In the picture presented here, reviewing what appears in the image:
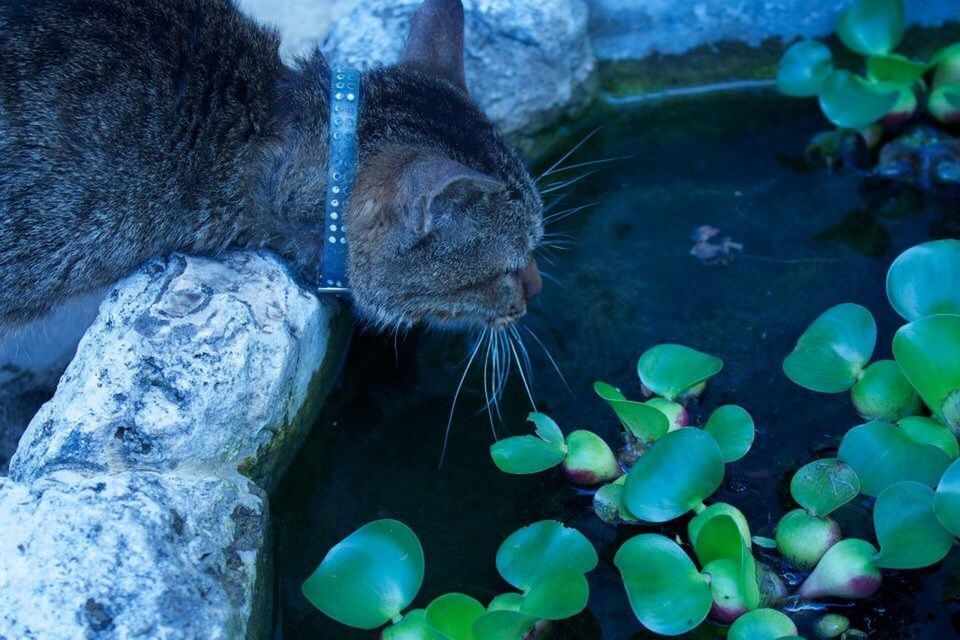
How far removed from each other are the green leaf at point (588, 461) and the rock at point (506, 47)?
57.7 inches

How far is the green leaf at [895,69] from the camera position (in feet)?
11.1

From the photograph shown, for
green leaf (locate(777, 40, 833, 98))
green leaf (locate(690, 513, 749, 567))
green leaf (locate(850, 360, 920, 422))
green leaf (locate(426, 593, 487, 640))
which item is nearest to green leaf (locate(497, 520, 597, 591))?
green leaf (locate(426, 593, 487, 640))

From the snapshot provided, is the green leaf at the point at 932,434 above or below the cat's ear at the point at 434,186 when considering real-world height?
below

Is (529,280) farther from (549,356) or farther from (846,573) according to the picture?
(846,573)

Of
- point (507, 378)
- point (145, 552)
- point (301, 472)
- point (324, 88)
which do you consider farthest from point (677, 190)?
point (145, 552)

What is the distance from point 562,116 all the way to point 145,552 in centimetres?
236

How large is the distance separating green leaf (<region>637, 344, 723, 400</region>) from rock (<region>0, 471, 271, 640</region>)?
1099 millimetres

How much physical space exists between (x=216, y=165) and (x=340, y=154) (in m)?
0.34

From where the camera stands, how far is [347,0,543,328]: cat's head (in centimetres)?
252

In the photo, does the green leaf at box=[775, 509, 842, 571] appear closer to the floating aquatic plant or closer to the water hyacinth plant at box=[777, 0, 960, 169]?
the floating aquatic plant

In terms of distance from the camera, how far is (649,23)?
3.81 meters

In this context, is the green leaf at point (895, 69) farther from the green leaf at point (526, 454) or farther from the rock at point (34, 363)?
the rock at point (34, 363)

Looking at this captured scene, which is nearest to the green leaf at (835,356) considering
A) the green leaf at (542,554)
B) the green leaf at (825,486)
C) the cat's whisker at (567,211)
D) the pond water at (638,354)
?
the pond water at (638,354)

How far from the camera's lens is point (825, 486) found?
229cm
